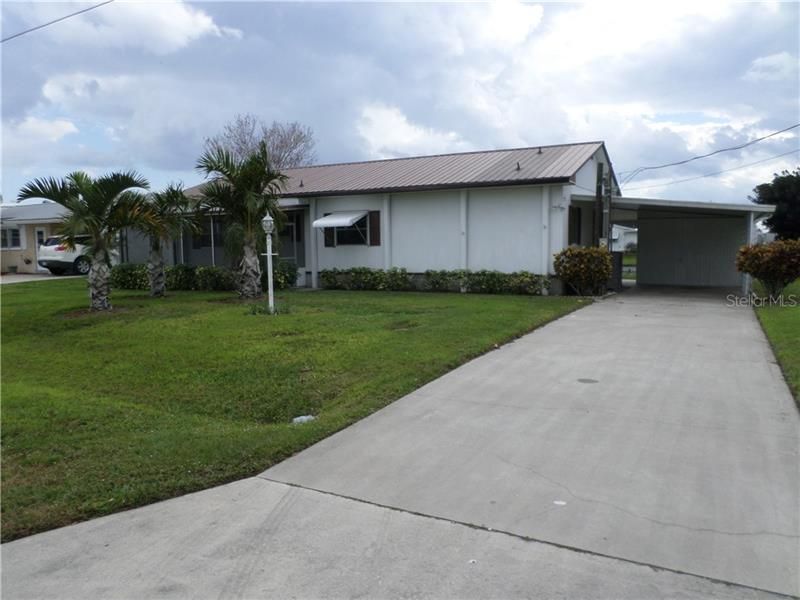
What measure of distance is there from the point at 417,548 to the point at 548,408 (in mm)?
2883

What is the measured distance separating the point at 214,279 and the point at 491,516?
1695 cm

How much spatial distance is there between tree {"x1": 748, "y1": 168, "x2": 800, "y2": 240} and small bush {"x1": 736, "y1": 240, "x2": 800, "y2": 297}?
18.8m

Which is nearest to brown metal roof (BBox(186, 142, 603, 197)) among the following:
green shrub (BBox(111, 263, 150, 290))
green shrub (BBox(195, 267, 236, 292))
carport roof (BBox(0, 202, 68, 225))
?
green shrub (BBox(195, 267, 236, 292))

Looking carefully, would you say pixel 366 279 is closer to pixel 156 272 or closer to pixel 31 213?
pixel 156 272

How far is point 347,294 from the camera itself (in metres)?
17.2

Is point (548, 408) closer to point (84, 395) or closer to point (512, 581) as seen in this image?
point (512, 581)

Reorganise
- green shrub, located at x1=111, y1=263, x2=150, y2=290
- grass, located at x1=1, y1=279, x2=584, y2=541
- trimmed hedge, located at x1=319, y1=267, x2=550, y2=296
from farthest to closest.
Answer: green shrub, located at x1=111, y1=263, x2=150, y2=290 → trimmed hedge, located at x1=319, y1=267, x2=550, y2=296 → grass, located at x1=1, y1=279, x2=584, y2=541

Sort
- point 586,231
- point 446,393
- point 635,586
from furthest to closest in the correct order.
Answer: point 586,231 < point 446,393 < point 635,586

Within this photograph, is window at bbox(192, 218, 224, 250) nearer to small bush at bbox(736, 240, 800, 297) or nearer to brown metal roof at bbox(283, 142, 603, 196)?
brown metal roof at bbox(283, 142, 603, 196)

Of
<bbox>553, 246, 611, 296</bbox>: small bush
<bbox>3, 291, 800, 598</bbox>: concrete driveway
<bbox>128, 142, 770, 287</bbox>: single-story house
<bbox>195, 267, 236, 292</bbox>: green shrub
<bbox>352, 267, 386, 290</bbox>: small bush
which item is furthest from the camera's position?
<bbox>195, 267, 236, 292</bbox>: green shrub

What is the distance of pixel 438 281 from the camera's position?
1778 centimetres

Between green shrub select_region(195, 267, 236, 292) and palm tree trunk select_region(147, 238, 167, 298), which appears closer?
palm tree trunk select_region(147, 238, 167, 298)

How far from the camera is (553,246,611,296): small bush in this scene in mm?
15258

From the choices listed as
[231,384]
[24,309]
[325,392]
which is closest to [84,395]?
[231,384]
